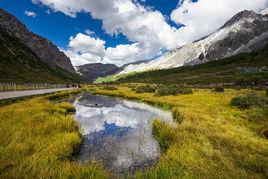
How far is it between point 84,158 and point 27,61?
199157mm

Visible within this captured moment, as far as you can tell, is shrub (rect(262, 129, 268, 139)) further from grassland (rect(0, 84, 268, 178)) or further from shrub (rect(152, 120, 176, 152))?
shrub (rect(152, 120, 176, 152))

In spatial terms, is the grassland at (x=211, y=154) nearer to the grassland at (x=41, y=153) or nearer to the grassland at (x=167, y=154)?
the grassland at (x=167, y=154)

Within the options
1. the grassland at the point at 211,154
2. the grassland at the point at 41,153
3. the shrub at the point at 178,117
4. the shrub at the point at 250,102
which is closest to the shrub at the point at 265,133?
the grassland at the point at 211,154

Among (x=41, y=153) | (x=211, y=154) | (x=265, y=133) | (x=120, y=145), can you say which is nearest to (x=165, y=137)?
(x=120, y=145)

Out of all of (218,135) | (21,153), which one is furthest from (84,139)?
(218,135)

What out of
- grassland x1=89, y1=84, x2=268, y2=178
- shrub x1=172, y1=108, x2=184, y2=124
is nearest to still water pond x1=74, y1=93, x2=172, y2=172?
grassland x1=89, y1=84, x2=268, y2=178

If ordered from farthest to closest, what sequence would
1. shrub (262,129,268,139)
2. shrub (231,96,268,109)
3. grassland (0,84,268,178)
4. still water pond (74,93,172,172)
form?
shrub (231,96,268,109) < shrub (262,129,268,139) < still water pond (74,93,172,172) < grassland (0,84,268,178)

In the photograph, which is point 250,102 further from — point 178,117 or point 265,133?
point 265,133

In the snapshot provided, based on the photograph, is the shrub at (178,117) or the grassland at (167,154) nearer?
the grassland at (167,154)

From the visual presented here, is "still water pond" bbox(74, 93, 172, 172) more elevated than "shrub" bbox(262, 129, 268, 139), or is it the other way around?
"shrub" bbox(262, 129, 268, 139)

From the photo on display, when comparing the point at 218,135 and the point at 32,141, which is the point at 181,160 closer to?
the point at 218,135

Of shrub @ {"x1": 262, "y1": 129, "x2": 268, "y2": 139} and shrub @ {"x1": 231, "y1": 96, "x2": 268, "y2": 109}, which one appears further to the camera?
shrub @ {"x1": 231, "y1": 96, "x2": 268, "y2": 109}

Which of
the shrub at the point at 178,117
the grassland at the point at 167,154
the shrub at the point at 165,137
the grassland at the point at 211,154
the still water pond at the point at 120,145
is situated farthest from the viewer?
the shrub at the point at 178,117

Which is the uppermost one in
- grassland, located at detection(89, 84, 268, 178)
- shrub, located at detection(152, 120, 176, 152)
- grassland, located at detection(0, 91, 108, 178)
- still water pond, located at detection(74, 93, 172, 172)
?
grassland, located at detection(0, 91, 108, 178)
